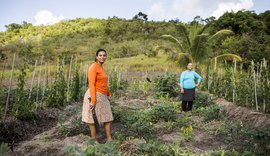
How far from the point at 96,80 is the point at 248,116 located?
3864 mm

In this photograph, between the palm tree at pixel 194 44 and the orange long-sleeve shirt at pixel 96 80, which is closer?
the orange long-sleeve shirt at pixel 96 80

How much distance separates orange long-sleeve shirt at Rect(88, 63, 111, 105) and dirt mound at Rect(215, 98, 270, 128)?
320 cm

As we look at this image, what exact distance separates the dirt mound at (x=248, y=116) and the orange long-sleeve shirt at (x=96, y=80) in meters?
3.20

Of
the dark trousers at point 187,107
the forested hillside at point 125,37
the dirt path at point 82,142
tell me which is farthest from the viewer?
the forested hillside at point 125,37

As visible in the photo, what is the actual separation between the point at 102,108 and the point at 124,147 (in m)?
0.71

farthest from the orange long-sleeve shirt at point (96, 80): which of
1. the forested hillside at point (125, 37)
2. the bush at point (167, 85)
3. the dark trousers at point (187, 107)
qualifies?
the forested hillside at point (125, 37)

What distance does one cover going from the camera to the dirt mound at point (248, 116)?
6.16 m

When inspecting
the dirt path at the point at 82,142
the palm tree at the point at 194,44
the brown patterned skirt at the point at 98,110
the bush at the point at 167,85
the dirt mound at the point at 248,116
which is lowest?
the dirt path at the point at 82,142

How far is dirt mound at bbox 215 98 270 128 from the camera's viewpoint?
616 cm

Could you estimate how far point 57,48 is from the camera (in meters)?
29.6

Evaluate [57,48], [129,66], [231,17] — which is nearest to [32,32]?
[57,48]

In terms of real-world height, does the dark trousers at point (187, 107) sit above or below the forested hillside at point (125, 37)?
below

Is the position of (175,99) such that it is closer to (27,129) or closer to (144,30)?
(27,129)

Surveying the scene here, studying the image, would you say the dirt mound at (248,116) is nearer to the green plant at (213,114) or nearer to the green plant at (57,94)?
the green plant at (213,114)
